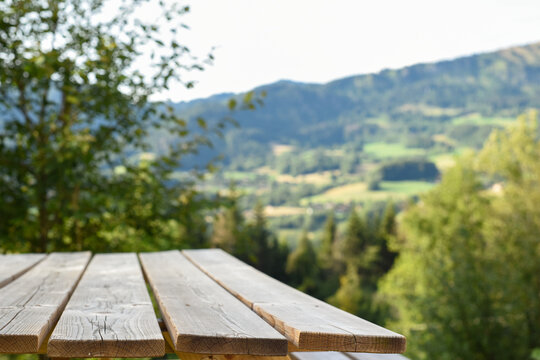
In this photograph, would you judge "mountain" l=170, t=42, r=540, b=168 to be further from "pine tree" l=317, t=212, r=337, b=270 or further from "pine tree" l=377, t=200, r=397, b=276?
"pine tree" l=377, t=200, r=397, b=276

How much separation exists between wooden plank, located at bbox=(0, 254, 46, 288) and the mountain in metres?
142

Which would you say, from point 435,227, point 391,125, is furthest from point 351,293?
point 391,125

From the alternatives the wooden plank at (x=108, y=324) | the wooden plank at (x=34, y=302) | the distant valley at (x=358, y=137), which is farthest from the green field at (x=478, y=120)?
the wooden plank at (x=108, y=324)

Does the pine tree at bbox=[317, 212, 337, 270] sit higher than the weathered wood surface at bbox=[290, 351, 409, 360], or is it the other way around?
the weathered wood surface at bbox=[290, 351, 409, 360]

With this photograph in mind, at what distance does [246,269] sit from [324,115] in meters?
186

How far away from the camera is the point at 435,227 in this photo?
24.8 metres

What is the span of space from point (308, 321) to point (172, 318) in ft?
1.00

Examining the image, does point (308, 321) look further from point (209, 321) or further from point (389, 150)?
point (389, 150)

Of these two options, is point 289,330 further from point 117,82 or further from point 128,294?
point 117,82

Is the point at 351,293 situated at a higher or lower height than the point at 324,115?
lower

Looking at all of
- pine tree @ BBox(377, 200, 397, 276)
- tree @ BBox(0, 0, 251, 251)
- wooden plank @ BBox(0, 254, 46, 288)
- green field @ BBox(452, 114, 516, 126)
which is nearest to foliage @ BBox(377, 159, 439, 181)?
green field @ BBox(452, 114, 516, 126)

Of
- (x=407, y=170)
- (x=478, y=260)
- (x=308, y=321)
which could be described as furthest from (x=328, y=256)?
(x=407, y=170)

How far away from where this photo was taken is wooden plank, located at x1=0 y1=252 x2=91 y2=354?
113cm

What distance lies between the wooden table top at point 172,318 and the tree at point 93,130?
173 centimetres
